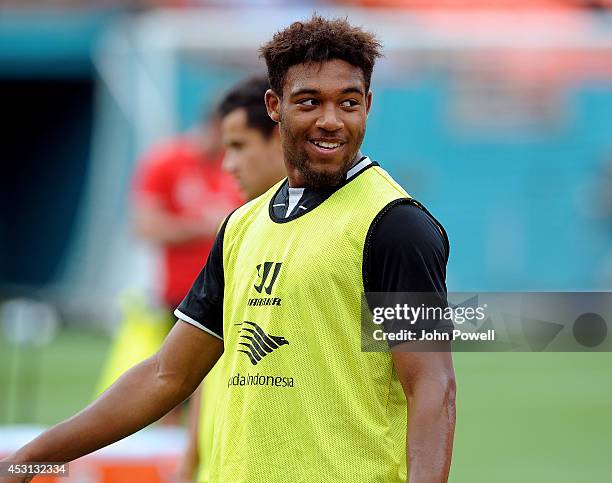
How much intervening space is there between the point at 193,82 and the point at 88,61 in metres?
3.56

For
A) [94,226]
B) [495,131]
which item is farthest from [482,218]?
[94,226]

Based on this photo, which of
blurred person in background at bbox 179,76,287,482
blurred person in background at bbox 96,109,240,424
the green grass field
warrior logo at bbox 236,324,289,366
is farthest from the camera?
the green grass field

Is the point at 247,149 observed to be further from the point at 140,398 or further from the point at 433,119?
the point at 433,119

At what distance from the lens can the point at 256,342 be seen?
346 cm

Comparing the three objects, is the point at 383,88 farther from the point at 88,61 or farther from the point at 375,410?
the point at 375,410

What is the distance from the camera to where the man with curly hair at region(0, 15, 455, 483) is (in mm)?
3230

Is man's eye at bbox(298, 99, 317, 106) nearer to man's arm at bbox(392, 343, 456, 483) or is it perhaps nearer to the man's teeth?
the man's teeth

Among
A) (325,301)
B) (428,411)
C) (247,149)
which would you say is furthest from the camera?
(247,149)

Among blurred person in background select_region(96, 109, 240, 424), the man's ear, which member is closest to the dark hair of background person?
the man's ear

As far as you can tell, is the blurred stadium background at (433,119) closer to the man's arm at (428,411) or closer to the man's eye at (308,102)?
the man's eye at (308,102)

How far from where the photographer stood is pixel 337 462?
329cm

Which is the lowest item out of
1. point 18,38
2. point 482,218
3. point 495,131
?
point 482,218

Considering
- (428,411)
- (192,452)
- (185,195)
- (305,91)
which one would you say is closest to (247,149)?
(192,452)

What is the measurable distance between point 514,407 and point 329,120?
9177 millimetres
